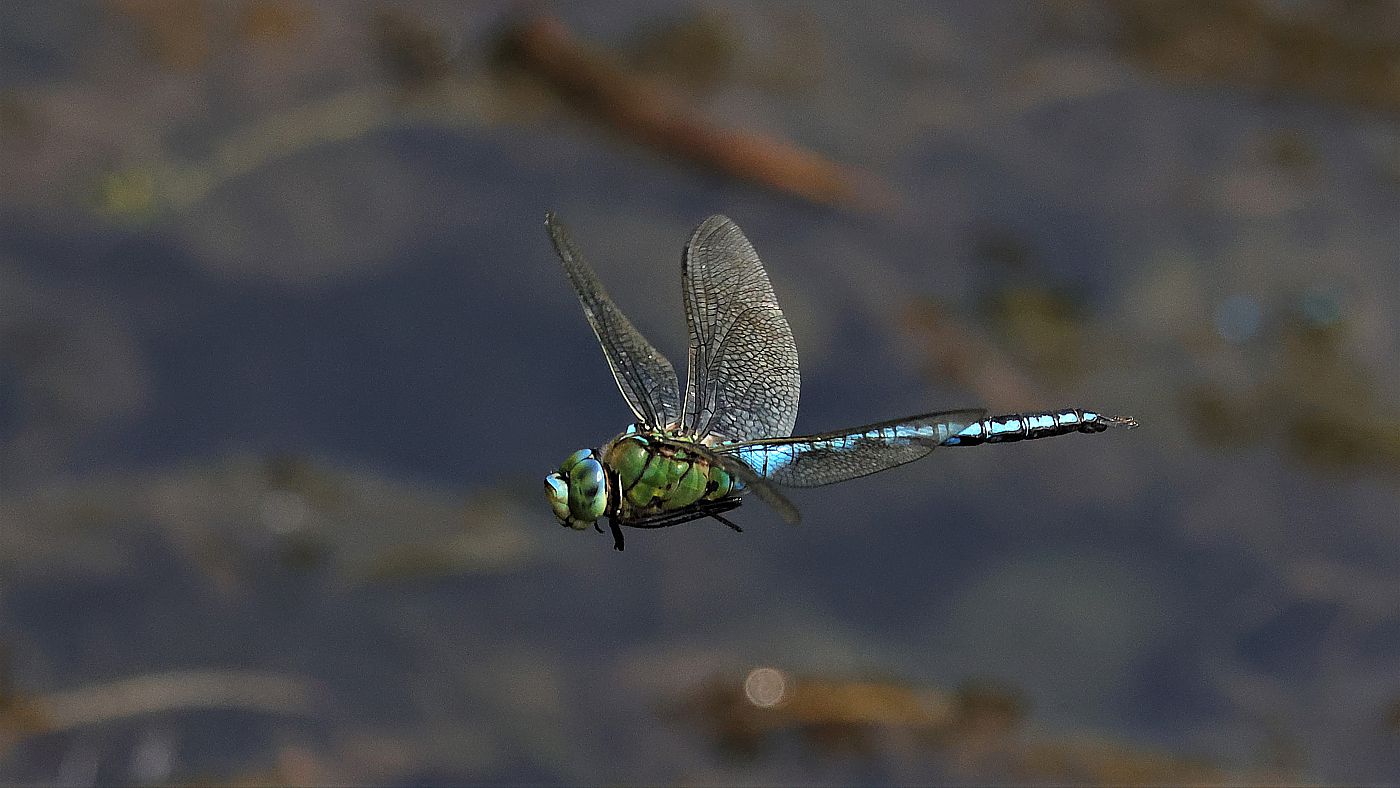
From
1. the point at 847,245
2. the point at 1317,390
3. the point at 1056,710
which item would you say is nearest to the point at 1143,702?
the point at 1056,710

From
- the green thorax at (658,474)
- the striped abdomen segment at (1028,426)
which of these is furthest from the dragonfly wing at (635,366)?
the striped abdomen segment at (1028,426)

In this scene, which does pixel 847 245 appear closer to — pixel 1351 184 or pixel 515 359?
pixel 515 359

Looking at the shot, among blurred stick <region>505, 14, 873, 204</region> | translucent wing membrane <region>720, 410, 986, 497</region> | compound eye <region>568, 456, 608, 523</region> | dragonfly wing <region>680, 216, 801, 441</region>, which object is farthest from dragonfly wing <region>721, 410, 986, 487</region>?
blurred stick <region>505, 14, 873, 204</region>

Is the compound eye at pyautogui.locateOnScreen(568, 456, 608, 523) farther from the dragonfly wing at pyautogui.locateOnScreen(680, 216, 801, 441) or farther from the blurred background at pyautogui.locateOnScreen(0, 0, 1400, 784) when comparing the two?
the blurred background at pyautogui.locateOnScreen(0, 0, 1400, 784)

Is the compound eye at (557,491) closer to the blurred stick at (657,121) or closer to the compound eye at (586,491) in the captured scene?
the compound eye at (586,491)

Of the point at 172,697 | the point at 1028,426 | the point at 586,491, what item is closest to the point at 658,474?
the point at 586,491

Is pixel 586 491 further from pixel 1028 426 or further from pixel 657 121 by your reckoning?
pixel 657 121

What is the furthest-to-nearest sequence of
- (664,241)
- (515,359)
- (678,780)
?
(664,241) < (515,359) < (678,780)
